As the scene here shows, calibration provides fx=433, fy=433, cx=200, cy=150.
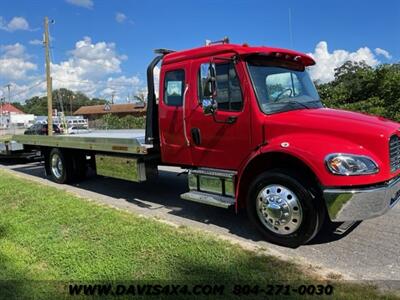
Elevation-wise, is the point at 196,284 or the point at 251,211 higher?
the point at 251,211

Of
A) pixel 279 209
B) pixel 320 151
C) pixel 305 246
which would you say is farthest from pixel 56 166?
pixel 320 151

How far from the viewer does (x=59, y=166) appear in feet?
34.0

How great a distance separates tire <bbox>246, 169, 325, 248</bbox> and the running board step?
0.34 metres

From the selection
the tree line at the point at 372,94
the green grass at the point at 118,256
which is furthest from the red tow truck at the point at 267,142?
the tree line at the point at 372,94

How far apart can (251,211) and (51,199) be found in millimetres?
4240

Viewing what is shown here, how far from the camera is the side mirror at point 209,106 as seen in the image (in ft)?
19.2

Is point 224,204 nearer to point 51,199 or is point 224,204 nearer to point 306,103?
point 306,103

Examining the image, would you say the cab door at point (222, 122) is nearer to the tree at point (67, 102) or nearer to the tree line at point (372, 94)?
the tree line at point (372, 94)

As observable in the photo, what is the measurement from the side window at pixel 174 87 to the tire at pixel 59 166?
425cm

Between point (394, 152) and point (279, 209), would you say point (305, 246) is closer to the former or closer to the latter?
point (279, 209)

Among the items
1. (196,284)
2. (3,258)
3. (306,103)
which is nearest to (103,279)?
(196,284)

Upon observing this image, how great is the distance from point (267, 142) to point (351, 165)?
1.12 metres

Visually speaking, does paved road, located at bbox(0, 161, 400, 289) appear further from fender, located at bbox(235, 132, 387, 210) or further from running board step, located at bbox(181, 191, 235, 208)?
fender, located at bbox(235, 132, 387, 210)

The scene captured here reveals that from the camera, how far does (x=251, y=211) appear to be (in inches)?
214
